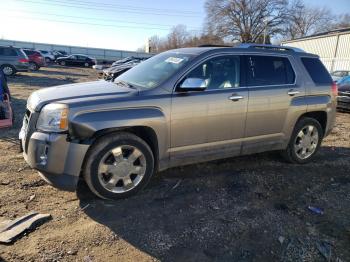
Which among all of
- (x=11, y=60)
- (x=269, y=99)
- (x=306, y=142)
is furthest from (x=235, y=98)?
(x=11, y=60)

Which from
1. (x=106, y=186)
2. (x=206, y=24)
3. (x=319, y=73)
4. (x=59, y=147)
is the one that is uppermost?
(x=206, y=24)

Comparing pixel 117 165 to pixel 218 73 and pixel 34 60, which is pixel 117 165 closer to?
pixel 218 73

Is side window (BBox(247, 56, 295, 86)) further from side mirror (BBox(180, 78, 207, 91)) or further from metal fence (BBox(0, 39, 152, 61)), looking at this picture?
metal fence (BBox(0, 39, 152, 61))

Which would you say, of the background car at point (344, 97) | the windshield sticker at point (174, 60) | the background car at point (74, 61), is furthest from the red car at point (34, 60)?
the windshield sticker at point (174, 60)

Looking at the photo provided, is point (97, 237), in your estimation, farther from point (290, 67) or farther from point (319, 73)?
point (319, 73)

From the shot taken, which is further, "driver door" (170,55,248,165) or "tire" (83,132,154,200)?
"driver door" (170,55,248,165)

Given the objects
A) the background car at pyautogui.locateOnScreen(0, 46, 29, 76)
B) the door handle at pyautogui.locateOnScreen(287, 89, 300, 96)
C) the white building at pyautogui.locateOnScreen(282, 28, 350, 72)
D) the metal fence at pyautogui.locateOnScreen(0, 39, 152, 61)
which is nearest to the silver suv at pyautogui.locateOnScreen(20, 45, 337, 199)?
the door handle at pyautogui.locateOnScreen(287, 89, 300, 96)

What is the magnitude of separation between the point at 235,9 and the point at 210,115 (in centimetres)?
6064

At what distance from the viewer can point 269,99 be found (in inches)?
191

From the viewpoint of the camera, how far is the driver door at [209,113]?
4.12 m

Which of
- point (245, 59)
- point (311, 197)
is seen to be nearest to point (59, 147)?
point (245, 59)

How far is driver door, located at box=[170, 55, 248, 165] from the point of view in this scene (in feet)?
13.5

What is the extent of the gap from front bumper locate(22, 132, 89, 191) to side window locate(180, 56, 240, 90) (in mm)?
1561

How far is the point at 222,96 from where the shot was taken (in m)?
4.39
